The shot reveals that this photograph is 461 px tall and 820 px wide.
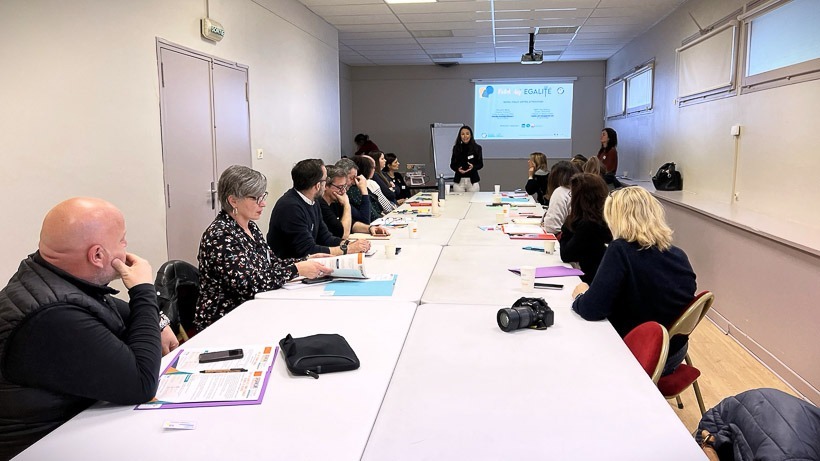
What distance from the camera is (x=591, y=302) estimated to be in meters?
2.31

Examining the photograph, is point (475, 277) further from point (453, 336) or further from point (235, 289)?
point (235, 289)

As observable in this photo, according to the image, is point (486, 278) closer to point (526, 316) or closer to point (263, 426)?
point (526, 316)

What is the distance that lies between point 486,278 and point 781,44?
3.13m

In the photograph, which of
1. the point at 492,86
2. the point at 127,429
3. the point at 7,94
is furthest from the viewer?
the point at 492,86

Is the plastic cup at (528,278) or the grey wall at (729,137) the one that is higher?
the grey wall at (729,137)

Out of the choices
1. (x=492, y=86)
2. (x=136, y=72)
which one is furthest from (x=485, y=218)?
(x=492, y=86)

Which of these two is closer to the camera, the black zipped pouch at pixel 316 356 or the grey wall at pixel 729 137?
the black zipped pouch at pixel 316 356

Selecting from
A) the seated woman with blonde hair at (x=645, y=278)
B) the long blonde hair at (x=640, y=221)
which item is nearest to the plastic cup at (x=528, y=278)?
the seated woman with blonde hair at (x=645, y=278)

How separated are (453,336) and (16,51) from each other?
2.70 metres

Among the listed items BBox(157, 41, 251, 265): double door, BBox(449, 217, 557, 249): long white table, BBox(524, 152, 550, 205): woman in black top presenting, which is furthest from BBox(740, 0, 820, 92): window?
BBox(157, 41, 251, 265): double door

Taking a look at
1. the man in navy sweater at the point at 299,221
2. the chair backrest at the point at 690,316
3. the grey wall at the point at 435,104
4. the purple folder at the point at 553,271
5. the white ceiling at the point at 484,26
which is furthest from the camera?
the grey wall at the point at 435,104

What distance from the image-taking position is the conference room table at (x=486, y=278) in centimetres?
262

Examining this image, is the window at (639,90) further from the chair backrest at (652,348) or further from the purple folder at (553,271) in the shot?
the chair backrest at (652,348)

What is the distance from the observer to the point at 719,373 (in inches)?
146
